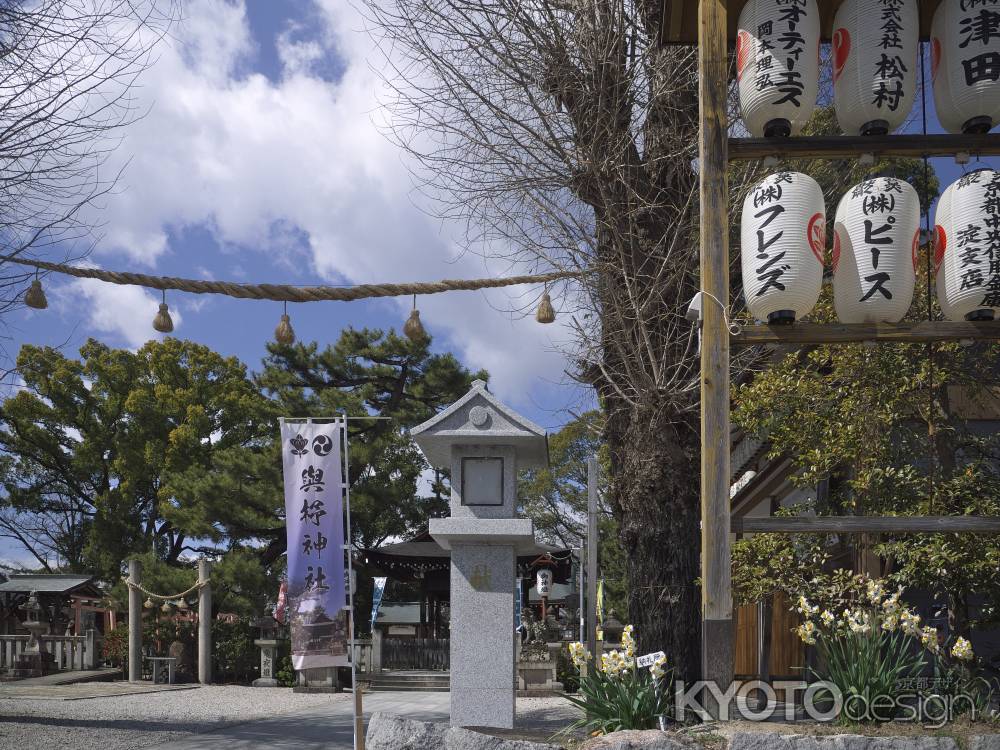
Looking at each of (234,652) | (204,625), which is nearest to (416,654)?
(234,652)

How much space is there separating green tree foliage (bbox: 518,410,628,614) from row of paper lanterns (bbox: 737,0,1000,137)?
64.0ft

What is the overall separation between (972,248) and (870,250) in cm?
61

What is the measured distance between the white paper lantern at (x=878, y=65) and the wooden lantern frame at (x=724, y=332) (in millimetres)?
161

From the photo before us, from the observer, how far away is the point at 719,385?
18.0 ft

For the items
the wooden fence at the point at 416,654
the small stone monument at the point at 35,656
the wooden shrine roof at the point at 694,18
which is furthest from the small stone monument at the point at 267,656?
the wooden shrine roof at the point at 694,18

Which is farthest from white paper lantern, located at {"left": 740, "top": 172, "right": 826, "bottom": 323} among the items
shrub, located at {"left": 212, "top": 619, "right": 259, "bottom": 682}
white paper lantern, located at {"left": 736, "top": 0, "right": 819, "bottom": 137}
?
shrub, located at {"left": 212, "top": 619, "right": 259, "bottom": 682}

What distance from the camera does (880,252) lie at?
18.0ft

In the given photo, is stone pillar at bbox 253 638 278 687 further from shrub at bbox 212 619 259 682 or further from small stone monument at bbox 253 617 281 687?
shrub at bbox 212 619 259 682

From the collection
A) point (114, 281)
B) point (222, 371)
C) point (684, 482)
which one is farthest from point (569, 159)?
point (222, 371)

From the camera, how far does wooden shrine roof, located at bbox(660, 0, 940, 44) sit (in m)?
6.00

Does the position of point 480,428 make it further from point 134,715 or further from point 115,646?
point 115,646

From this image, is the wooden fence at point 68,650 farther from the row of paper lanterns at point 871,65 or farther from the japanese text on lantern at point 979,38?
the japanese text on lantern at point 979,38

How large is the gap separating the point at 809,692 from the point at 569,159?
16.9 feet

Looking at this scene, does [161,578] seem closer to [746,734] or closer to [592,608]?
[592,608]
